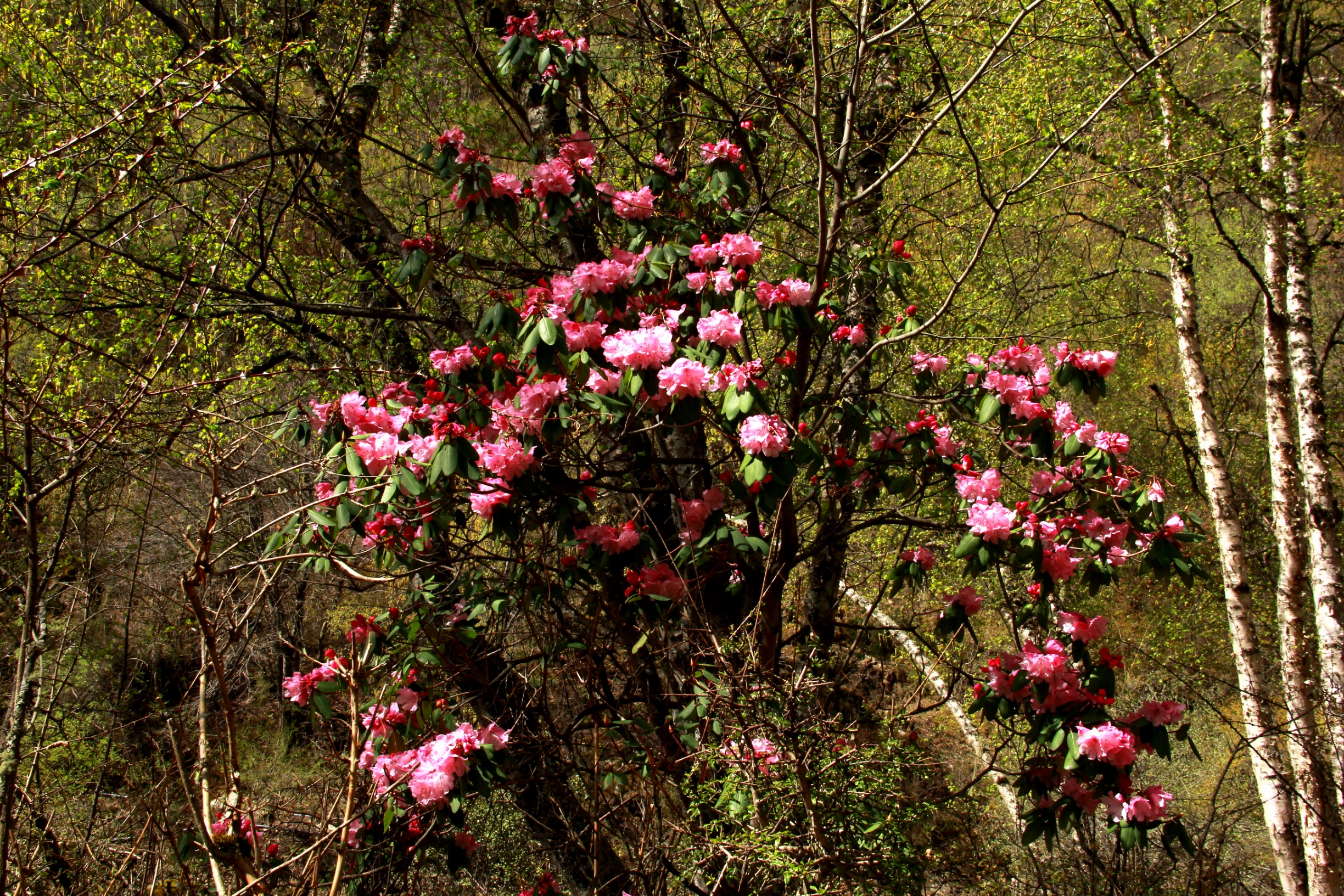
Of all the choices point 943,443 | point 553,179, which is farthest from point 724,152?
point 943,443

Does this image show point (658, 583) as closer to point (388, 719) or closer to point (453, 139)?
point (388, 719)

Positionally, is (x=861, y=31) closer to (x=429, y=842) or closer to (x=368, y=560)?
(x=429, y=842)

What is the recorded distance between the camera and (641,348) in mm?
2254

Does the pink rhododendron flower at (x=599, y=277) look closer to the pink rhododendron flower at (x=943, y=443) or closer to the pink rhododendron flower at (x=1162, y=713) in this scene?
the pink rhododendron flower at (x=943, y=443)

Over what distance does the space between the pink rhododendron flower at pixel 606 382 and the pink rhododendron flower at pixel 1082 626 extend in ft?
4.95

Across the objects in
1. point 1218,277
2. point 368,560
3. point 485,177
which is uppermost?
point 1218,277

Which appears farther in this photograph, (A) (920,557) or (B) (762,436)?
(A) (920,557)

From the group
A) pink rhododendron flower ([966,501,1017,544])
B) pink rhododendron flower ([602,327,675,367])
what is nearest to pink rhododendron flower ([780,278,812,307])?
pink rhododendron flower ([602,327,675,367])

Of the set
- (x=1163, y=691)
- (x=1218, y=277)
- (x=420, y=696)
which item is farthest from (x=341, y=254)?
(x=1218, y=277)

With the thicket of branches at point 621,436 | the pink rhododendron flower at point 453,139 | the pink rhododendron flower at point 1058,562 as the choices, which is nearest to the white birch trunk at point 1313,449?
the thicket of branches at point 621,436

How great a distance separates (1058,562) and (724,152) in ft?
5.54

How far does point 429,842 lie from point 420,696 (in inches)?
24.4

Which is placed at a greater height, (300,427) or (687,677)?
(300,427)

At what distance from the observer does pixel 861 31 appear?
7.32ft
